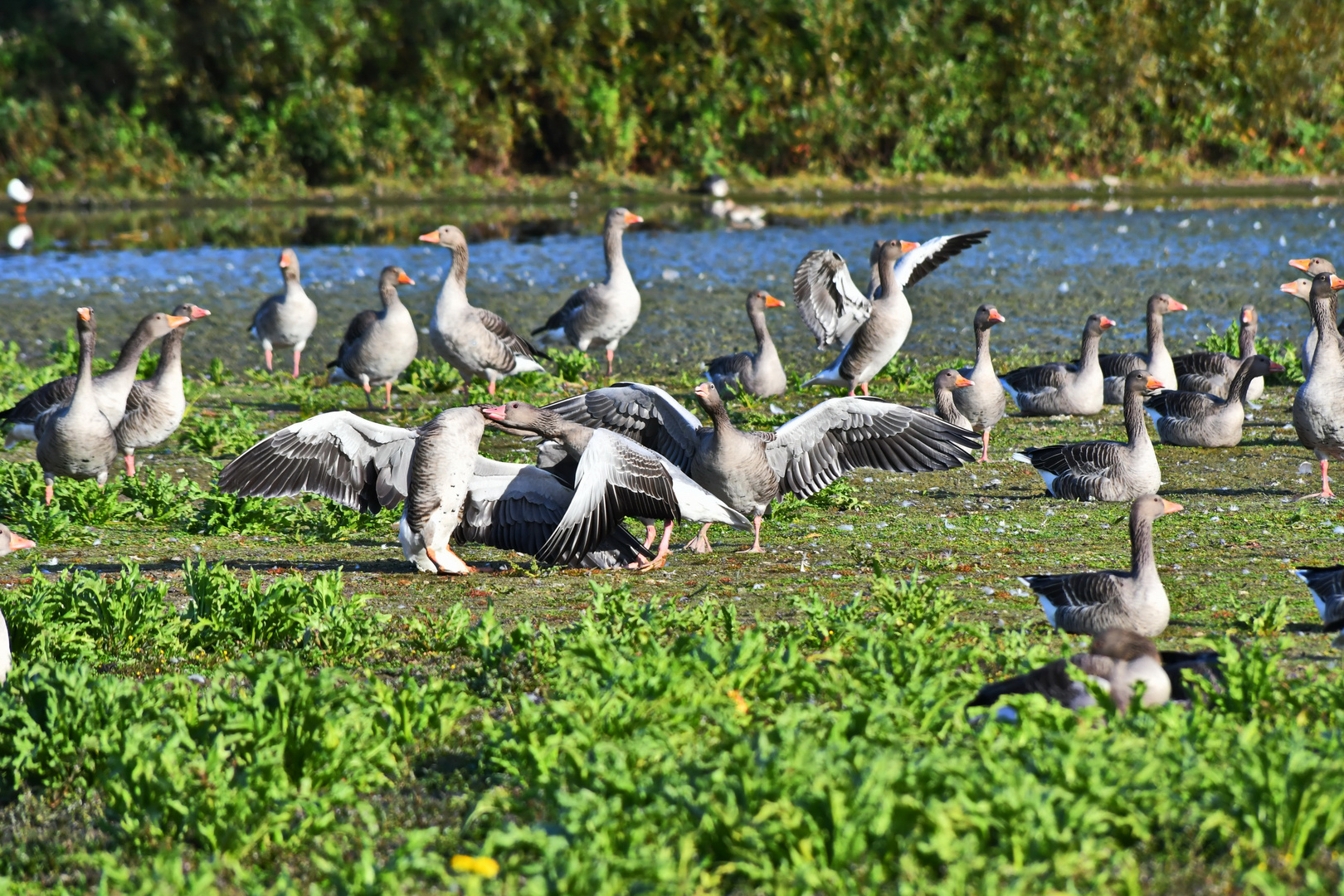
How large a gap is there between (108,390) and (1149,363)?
30.0 feet

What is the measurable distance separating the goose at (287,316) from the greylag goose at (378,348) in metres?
1.95

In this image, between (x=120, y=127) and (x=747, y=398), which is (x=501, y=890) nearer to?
(x=747, y=398)

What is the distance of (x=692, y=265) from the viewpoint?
2517 centimetres

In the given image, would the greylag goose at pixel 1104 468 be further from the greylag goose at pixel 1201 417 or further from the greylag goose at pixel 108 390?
the greylag goose at pixel 108 390

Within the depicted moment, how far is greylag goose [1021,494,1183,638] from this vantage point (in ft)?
20.0

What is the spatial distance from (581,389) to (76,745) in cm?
943

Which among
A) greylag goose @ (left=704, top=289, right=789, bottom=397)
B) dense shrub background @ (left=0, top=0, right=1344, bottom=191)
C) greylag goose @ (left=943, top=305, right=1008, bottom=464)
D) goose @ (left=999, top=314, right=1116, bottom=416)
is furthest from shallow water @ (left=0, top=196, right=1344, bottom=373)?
greylag goose @ (left=943, top=305, right=1008, bottom=464)

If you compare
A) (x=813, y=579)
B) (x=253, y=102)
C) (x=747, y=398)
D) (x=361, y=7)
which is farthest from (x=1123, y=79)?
(x=813, y=579)

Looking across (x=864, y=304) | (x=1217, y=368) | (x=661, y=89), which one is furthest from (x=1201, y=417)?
(x=661, y=89)

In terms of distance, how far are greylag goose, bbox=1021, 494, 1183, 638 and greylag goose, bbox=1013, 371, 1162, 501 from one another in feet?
10.5

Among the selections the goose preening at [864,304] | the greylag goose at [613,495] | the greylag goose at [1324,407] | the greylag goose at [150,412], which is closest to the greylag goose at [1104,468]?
the greylag goose at [1324,407]

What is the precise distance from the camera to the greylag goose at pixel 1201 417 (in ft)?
36.5

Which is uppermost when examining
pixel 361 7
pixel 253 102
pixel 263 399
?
pixel 361 7

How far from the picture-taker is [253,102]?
37969 mm
